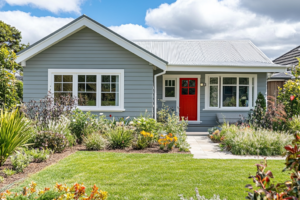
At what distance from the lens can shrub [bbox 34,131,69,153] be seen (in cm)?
617

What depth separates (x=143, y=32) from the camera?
Result: 2720 centimetres

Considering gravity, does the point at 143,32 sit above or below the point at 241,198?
above

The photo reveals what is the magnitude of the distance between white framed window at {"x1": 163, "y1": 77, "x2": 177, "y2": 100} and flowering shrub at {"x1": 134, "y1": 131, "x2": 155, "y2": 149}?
4389 mm

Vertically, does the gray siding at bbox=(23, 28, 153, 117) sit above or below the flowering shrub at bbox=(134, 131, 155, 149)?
above

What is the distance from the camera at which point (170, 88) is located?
37.6 feet

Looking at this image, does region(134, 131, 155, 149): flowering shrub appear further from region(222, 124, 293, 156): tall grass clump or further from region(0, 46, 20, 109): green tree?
region(0, 46, 20, 109): green tree

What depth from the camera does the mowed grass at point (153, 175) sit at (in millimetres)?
3863

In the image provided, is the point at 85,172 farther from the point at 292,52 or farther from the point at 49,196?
Result: the point at 292,52

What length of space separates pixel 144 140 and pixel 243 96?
6258 millimetres

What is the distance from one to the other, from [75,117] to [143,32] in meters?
21.2

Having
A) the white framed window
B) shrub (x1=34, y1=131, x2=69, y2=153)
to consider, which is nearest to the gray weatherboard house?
the white framed window

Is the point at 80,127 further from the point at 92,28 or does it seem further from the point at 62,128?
the point at 92,28

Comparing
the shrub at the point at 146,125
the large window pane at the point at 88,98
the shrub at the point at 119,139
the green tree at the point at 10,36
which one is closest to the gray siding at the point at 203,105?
the large window pane at the point at 88,98

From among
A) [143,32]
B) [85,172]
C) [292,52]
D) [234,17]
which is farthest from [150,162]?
[143,32]
